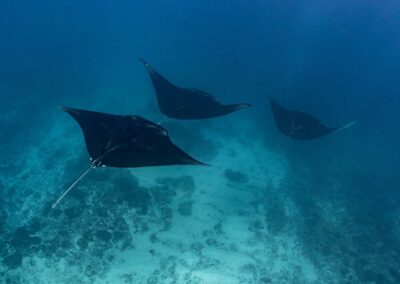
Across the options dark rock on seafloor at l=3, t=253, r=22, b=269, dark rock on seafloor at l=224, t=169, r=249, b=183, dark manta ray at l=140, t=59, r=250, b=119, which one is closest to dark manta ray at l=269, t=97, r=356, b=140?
dark manta ray at l=140, t=59, r=250, b=119

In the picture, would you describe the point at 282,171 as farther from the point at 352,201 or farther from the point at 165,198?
the point at 165,198

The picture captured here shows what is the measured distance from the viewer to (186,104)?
10586 mm

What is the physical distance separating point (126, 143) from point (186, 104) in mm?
3684

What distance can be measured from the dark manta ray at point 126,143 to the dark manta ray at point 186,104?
2.41 m

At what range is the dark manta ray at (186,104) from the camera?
10344 mm

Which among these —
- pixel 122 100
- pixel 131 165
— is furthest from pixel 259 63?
pixel 131 165

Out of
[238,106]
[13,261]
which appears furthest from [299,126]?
[13,261]

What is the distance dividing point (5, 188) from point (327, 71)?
34.5m

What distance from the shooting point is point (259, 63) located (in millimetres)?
34625

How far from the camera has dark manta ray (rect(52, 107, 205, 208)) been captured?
6.98 metres

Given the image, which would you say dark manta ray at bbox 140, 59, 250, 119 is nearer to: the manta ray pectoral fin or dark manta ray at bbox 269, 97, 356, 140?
the manta ray pectoral fin

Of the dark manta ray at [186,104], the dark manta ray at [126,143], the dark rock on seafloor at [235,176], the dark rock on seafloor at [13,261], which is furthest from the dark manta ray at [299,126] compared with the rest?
the dark rock on seafloor at [13,261]

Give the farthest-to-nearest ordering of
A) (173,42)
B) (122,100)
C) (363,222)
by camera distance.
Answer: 1. (173,42)
2. (122,100)
3. (363,222)

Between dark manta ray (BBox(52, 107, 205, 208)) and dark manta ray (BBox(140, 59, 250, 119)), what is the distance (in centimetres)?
241
